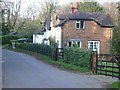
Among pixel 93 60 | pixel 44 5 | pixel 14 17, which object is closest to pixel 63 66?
pixel 93 60

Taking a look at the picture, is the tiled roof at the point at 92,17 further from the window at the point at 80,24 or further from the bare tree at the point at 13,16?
the bare tree at the point at 13,16

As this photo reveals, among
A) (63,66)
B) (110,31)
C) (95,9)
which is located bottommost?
(63,66)

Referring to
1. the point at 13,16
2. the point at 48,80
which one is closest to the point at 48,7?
the point at 13,16

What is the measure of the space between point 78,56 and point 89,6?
48.1 metres

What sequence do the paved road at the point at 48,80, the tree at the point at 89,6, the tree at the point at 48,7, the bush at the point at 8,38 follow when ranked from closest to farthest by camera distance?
the paved road at the point at 48,80 < the tree at the point at 89,6 < the bush at the point at 8,38 < the tree at the point at 48,7

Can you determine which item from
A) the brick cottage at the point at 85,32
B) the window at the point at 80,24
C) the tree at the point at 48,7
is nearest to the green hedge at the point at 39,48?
the brick cottage at the point at 85,32

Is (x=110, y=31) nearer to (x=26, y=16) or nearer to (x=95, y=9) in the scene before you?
(x=95, y=9)

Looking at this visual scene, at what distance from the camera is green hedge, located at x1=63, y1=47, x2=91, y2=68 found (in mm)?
25022

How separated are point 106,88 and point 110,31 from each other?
33948 millimetres

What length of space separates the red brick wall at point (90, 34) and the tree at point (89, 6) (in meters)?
25.2

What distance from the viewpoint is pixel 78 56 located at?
88.6ft

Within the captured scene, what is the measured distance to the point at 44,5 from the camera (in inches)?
3546

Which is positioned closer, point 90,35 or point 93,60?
point 93,60

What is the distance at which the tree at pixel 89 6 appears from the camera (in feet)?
239
